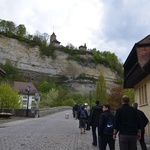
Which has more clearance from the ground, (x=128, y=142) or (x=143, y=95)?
(x=143, y=95)

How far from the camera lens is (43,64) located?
372 ft

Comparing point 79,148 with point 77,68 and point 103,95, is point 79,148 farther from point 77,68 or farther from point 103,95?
point 77,68

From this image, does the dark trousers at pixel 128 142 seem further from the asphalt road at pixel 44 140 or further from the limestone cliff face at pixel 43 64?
the limestone cliff face at pixel 43 64

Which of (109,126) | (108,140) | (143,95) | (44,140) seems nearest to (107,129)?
(109,126)

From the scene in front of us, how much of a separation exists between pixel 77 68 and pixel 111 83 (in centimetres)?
1959

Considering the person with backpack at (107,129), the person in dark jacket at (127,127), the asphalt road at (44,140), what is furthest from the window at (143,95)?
the person in dark jacket at (127,127)

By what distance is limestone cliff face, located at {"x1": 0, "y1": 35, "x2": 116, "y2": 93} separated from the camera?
10531cm

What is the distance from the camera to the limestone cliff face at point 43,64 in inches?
4146

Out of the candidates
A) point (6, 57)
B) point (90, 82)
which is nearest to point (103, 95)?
point (90, 82)

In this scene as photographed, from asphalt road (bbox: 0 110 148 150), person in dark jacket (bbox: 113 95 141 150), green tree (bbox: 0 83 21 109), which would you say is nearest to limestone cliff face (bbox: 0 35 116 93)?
green tree (bbox: 0 83 21 109)

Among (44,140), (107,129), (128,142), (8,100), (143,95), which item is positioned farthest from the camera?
(8,100)

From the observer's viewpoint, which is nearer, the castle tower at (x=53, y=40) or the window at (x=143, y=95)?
the window at (x=143, y=95)

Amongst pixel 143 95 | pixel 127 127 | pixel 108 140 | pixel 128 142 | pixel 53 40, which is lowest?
pixel 108 140

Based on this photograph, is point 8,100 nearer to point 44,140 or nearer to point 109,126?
point 44,140
